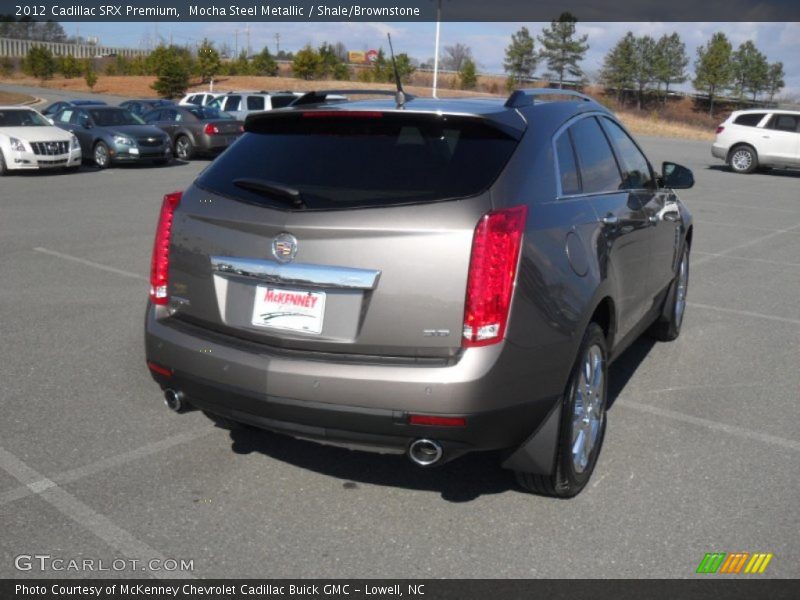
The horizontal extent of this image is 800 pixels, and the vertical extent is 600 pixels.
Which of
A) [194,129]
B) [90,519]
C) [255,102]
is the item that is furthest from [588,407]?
[255,102]

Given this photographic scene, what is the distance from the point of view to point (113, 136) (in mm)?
21234

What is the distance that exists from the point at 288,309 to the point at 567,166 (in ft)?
4.96

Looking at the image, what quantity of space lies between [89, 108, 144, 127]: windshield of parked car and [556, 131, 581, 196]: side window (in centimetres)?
1990

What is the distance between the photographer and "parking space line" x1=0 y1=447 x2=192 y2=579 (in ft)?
11.2

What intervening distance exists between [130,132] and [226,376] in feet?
63.3

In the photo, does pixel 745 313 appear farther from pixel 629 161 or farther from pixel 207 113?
pixel 207 113

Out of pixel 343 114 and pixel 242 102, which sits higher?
pixel 343 114

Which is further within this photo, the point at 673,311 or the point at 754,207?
the point at 754,207

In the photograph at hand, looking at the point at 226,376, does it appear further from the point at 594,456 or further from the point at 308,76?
the point at 308,76

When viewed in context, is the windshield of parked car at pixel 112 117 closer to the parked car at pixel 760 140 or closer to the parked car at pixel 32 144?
the parked car at pixel 32 144

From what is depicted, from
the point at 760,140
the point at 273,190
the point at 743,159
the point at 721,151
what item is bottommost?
the point at 743,159

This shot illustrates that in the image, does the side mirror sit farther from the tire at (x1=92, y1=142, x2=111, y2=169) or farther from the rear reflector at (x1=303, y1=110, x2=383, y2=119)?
the tire at (x1=92, y1=142, x2=111, y2=169)

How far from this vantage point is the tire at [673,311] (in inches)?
253

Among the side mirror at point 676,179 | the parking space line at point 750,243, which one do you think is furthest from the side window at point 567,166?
the parking space line at point 750,243
